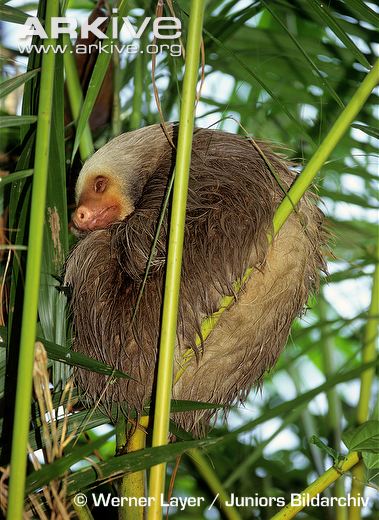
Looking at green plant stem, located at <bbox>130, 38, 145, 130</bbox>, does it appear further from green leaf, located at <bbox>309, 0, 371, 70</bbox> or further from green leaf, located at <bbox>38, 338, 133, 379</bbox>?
green leaf, located at <bbox>38, 338, 133, 379</bbox>

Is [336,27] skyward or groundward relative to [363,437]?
skyward

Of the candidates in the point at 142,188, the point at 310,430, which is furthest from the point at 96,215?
the point at 310,430

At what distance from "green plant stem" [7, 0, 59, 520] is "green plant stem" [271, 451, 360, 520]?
59 centimetres

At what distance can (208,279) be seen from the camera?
156 centimetres

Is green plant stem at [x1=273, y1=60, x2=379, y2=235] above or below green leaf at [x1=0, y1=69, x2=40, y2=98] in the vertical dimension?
below

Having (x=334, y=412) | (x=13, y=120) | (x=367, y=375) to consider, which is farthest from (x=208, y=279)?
(x=334, y=412)

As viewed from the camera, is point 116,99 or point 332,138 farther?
point 116,99

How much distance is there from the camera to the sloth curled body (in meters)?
1.55

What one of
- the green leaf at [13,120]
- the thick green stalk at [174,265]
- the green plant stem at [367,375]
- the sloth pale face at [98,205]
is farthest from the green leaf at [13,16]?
the green plant stem at [367,375]

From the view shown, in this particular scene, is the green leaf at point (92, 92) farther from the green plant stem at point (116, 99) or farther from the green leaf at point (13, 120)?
the green plant stem at point (116, 99)

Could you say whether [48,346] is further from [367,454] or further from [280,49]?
[280,49]

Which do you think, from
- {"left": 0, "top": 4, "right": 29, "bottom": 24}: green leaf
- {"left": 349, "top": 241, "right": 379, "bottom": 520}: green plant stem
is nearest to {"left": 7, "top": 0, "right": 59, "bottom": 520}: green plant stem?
{"left": 0, "top": 4, "right": 29, "bottom": 24}: green leaf

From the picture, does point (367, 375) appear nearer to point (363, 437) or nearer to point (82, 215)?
point (363, 437)

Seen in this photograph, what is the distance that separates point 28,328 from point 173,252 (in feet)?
0.80
